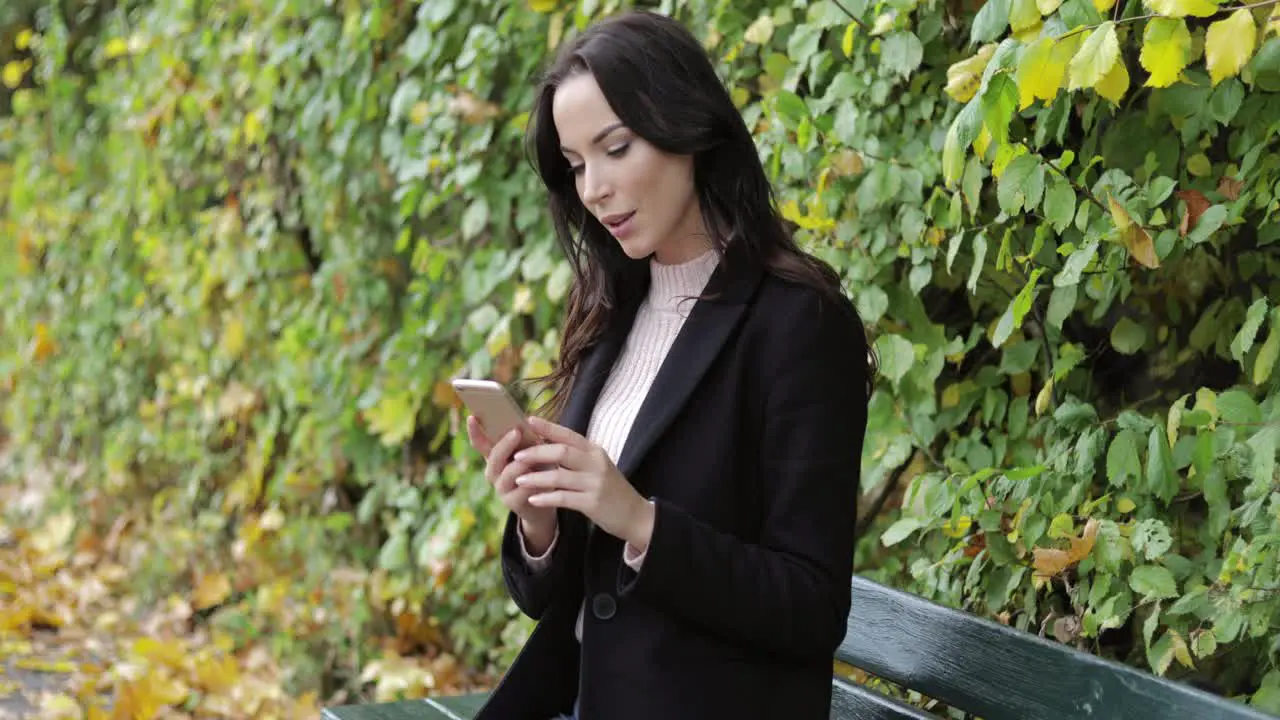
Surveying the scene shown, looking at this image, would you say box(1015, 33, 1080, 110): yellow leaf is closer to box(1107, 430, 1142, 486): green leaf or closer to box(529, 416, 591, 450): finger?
box(1107, 430, 1142, 486): green leaf

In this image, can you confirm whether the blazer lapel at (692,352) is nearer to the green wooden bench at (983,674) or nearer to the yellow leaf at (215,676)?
the green wooden bench at (983,674)

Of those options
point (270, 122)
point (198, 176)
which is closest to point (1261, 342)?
point (270, 122)

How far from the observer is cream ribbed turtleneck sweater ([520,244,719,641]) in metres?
1.87

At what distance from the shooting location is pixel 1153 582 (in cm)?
188

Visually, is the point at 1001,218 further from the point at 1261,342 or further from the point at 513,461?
the point at 513,461

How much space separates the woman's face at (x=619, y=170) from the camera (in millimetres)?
1758

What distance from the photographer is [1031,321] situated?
2.26m

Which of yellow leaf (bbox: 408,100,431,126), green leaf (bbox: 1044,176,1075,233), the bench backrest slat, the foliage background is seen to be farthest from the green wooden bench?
yellow leaf (bbox: 408,100,431,126)

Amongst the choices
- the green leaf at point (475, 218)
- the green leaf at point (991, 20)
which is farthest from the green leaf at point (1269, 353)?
the green leaf at point (475, 218)

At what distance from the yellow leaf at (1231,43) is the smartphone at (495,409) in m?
0.88

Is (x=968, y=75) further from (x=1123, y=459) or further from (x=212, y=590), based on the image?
(x=212, y=590)

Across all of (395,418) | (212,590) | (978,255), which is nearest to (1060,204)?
(978,255)

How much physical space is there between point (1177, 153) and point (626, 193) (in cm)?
83

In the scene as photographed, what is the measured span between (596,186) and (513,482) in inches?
15.1
